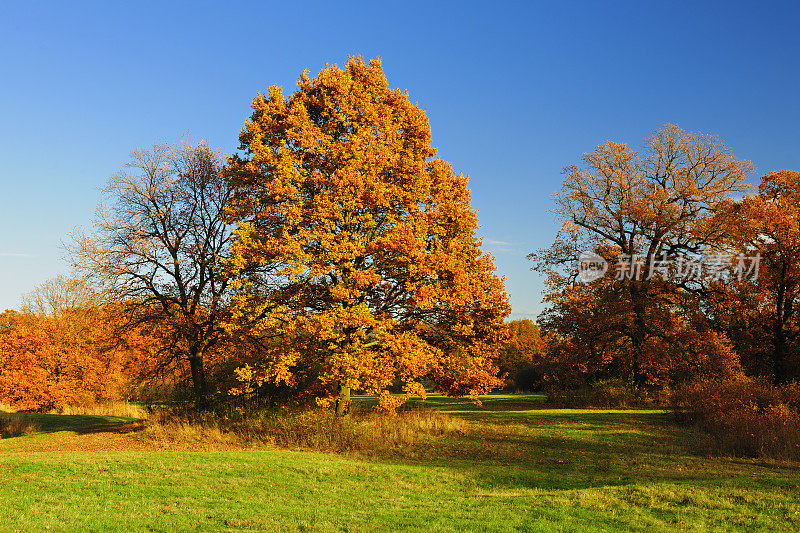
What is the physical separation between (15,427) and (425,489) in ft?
79.7

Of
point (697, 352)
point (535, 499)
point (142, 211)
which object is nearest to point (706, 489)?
point (535, 499)

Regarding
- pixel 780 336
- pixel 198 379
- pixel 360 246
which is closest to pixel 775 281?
pixel 780 336

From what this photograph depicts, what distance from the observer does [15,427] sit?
88.1 ft

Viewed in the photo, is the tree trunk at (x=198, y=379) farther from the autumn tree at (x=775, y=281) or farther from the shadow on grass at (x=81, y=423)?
the autumn tree at (x=775, y=281)

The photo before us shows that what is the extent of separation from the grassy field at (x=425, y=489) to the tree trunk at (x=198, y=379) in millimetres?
4718

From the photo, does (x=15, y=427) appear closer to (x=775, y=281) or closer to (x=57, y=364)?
(x=57, y=364)

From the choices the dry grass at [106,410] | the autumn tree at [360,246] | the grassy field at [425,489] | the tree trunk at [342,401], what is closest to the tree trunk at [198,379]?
the grassy field at [425,489]

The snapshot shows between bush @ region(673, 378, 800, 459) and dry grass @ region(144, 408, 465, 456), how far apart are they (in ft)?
33.3

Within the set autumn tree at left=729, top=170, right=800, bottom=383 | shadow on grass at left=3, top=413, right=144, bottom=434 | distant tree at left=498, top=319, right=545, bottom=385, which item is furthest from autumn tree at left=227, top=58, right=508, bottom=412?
distant tree at left=498, top=319, right=545, bottom=385

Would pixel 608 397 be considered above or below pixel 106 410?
above

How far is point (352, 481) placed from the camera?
555 inches

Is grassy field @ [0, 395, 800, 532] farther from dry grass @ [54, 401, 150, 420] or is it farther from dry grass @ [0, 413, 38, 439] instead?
dry grass @ [54, 401, 150, 420]

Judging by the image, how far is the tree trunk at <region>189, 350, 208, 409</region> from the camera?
1011 inches

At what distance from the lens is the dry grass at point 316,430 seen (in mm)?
19609
